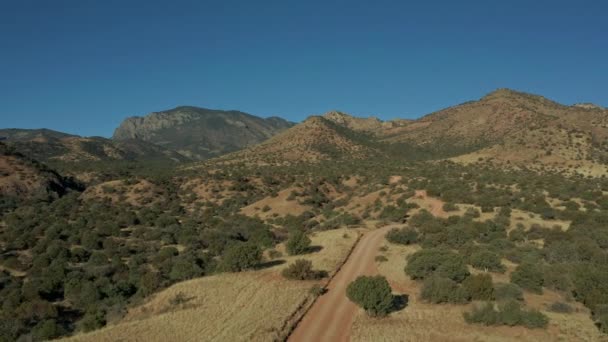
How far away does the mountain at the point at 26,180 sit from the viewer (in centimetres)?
8088

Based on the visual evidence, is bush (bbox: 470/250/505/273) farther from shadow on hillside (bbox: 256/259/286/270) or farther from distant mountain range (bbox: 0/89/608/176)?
distant mountain range (bbox: 0/89/608/176)

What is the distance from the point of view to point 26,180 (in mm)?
85875

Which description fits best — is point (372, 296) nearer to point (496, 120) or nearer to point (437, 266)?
point (437, 266)

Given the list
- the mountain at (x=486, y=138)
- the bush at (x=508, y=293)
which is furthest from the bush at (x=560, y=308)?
the mountain at (x=486, y=138)

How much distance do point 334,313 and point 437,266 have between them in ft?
28.5

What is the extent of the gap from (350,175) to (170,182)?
42.4 metres

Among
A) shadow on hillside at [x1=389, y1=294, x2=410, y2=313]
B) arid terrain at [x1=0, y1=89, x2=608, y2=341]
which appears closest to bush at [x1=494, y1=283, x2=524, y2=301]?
arid terrain at [x1=0, y1=89, x2=608, y2=341]

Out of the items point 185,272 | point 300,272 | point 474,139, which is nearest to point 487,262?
point 300,272

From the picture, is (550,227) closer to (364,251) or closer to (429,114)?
(364,251)

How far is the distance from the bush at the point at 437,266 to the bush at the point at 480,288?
2117mm

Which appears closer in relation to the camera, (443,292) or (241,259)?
(443,292)

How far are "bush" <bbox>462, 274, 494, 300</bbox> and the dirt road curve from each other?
20.7 ft

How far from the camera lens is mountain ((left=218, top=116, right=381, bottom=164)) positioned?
434 ft

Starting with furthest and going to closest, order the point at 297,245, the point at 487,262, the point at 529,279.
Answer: the point at 297,245
the point at 487,262
the point at 529,279
